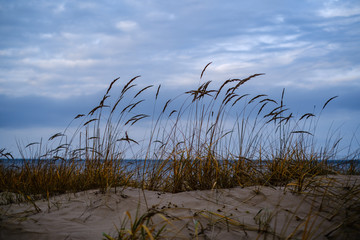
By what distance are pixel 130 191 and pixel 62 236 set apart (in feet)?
3.80

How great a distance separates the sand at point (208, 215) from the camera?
5.50 feet

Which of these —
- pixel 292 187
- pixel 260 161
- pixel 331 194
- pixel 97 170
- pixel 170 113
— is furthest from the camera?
pixel 260 161

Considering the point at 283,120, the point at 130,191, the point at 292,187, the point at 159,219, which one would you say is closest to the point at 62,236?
the point at 159,219

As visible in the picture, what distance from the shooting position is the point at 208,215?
1.93 m

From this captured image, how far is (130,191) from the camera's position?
2832 millimetres

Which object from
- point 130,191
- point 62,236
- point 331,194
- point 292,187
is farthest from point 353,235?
point 130,191

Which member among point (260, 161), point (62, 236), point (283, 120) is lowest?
point (62, 236)

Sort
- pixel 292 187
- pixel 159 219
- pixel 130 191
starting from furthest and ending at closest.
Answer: pixel 130 191
pixel 292 187
pixel 159 219

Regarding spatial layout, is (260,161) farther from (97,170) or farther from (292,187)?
(97,170)

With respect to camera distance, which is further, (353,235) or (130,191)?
(130,191)

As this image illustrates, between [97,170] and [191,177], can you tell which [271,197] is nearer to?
[191,177]

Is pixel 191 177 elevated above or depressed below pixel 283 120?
below

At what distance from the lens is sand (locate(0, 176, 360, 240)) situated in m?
1.68

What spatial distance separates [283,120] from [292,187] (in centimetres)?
139
